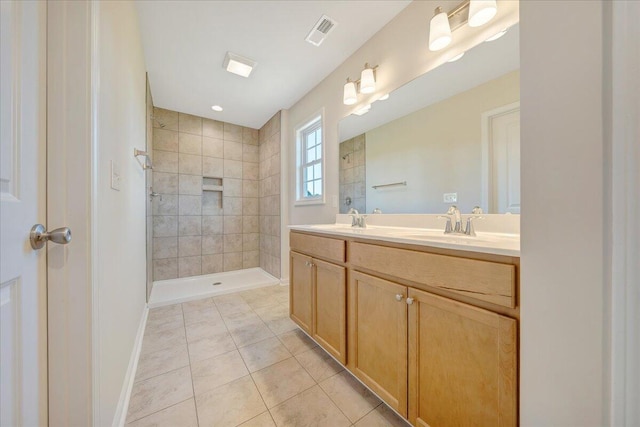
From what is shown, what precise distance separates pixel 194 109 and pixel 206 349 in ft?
9.59

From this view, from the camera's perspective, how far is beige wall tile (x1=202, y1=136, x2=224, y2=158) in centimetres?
332

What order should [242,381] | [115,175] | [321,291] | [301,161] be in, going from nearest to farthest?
[115,175] → [242,381] → [321,291] → [301,161]

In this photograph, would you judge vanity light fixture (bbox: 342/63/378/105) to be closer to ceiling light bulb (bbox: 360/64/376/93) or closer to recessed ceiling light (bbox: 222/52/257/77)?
ceiling light bulb (bbox: 360/64/376/93)

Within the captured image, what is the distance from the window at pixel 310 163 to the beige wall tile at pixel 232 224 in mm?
1303

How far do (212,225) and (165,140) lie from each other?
132cm

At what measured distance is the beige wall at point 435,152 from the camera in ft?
Answer: 3.88

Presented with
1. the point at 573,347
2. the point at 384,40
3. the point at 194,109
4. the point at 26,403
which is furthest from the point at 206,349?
the point at 194,109

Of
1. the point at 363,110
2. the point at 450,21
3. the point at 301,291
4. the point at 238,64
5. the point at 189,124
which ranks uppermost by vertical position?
the point at 238,64

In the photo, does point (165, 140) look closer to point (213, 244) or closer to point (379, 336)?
point (213, 244)

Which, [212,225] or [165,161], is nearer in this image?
[165,161]

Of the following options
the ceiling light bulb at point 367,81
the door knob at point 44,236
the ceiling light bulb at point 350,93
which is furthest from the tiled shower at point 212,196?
the door knob at point 44,236

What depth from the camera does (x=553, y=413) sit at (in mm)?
513

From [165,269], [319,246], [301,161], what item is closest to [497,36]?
[319,246]

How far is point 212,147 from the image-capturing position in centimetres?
337
